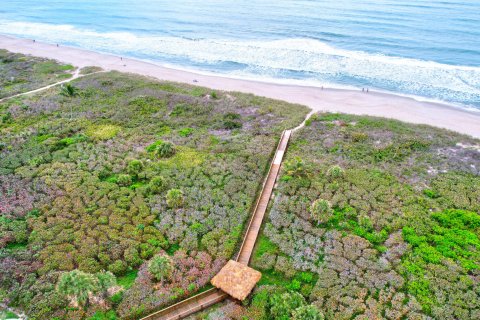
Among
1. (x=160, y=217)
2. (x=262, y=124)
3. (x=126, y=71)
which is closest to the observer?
(x=160, y=217)

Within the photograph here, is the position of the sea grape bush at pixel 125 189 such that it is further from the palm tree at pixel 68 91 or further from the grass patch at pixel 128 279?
the palm tree at pixel 68 91

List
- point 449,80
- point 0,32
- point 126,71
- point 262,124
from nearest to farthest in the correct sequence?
1. point 262,124
2. point 449,80
3. point 126,71
4. point 0,32

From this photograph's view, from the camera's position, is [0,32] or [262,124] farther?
[0,32]

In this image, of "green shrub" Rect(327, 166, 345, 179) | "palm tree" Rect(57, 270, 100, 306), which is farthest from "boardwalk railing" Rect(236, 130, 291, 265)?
"palm tree" Rect(57, 270, 100, 306)

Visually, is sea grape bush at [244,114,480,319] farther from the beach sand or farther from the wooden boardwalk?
the beach sand

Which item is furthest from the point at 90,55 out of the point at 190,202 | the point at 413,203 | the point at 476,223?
the point at 476,223

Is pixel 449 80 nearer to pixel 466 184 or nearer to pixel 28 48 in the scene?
pixel 466 184

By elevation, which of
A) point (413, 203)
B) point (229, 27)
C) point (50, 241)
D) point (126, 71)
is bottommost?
point (50, 241)
